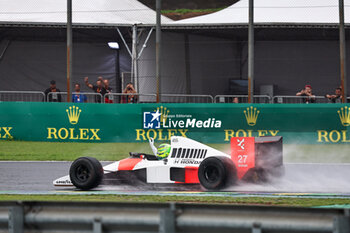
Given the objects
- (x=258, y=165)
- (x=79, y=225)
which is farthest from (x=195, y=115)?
(x=79, y=225)

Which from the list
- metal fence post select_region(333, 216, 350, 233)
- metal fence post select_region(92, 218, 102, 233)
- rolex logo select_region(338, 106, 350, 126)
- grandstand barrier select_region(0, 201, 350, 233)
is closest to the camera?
metal fence post select_region(333, 216, 350, 233)

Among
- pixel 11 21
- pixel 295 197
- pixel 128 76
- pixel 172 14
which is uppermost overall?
pixel 172 14

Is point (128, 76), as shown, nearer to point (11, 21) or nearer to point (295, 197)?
point (11, 21)

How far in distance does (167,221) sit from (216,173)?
4.88m

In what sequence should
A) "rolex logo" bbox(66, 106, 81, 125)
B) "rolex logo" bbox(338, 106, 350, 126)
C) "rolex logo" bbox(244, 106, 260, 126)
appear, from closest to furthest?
"rolex logo" bbox(338, 106, 350, 126), "rolex logo" bbox(244, 106, 260, 126), "rolex logo" bbox(66, 106, 81, 125)

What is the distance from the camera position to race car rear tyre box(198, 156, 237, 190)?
948 cm

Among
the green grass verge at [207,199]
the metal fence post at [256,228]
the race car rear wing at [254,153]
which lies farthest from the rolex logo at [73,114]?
the metal fence post at [256,228]

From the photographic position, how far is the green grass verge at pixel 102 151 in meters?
15.8

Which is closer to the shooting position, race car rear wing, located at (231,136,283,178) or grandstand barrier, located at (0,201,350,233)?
grandstand barrier, located at (0,201,350,233)

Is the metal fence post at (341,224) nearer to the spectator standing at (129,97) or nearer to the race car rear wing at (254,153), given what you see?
the race car rear wing at (254,153)

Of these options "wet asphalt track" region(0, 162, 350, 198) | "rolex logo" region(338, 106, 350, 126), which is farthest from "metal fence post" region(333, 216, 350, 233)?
"rolex logo" region(338, 106, 350, 126)

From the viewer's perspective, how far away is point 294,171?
1244cm

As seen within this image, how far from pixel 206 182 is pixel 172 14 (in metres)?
38.5

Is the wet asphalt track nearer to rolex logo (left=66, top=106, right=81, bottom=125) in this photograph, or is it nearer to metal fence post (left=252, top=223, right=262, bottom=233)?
rolex logo (left=66, top=106, right=81, bottom=125)
